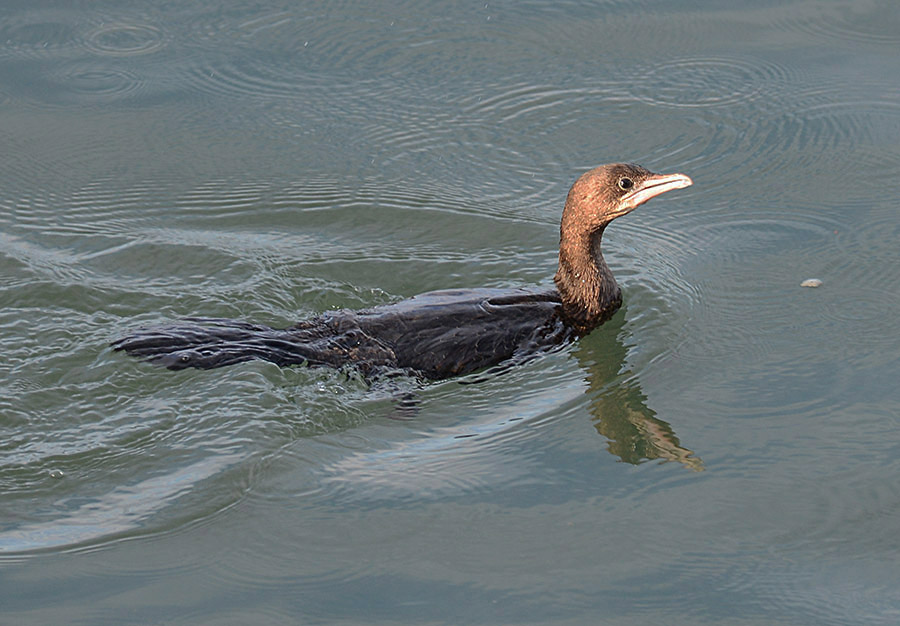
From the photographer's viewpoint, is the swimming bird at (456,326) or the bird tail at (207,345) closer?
the bird tail at (207,345)

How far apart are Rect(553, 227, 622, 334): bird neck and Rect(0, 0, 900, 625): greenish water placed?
13 cm

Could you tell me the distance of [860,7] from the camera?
10.7m

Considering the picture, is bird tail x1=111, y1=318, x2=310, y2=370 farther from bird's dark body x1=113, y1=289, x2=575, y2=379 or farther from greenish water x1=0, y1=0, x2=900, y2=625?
greenish water x1=0, y1=0, x2=900, y2=625

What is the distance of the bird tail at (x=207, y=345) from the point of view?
7.00m

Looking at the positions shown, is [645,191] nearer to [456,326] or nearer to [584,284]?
[584,284]

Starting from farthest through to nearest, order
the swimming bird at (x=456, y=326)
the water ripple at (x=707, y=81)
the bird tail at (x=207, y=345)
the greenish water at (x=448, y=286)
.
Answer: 1. the water ripple at (x=707, y=81)
2. the swimming bird at (x=456, y=326)
3. the bird tail at (x=207, y=345)
4. the greenish water at (x=448, y=286)

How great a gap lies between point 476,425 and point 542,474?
55cm

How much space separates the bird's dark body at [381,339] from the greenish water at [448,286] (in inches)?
6.2

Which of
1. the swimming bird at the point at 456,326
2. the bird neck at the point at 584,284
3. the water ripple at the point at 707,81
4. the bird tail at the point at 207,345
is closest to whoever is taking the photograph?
the bird tail at the point at 207,345

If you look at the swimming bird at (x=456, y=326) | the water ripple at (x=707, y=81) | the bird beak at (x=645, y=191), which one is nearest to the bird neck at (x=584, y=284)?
the swimming bird at (x=456, y=326)

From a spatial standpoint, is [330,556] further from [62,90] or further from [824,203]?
[62,90]

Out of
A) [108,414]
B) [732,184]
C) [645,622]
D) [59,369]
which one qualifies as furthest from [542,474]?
[732,184]

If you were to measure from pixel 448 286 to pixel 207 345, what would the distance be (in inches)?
68.8

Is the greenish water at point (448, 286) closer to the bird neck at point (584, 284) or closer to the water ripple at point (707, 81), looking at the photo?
the water ripple at point (707, 81)
